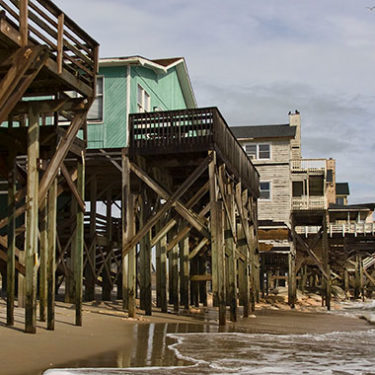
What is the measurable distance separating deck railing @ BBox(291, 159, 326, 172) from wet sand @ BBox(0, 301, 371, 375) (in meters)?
26.0

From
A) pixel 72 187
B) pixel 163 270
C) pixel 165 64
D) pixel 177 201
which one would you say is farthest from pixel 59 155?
pixel 165 64

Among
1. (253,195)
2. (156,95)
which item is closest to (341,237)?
(253,195)

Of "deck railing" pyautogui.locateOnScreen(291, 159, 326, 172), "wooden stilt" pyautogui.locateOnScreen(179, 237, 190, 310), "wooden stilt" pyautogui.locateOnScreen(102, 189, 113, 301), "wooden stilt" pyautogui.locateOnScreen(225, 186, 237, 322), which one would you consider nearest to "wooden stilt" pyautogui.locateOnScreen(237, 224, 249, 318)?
"wooden stilt" pyautogui.locateOnScreen(179, 237, 190, 310)

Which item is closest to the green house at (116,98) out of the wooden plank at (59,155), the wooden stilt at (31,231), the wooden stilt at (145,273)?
the wooden stilt at (145,273)

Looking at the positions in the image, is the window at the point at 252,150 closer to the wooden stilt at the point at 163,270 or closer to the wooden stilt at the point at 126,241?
the wooden stilt at the point at 163,270

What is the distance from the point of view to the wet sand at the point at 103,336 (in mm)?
9422

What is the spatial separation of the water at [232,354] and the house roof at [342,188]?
68.5 meters

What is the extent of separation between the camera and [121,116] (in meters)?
20.2

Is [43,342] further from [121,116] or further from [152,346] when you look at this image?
[121,116]

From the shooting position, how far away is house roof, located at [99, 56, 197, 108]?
2045cm

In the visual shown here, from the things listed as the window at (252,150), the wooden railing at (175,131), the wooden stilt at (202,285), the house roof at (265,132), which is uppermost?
the house roof at (265,132)

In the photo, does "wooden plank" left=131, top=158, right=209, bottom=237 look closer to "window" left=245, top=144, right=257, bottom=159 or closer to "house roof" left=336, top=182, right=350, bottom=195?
"window" left=245, top=144, right=257, bottom=159

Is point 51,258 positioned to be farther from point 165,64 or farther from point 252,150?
point 252,150

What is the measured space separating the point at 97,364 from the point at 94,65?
6.36 meters
